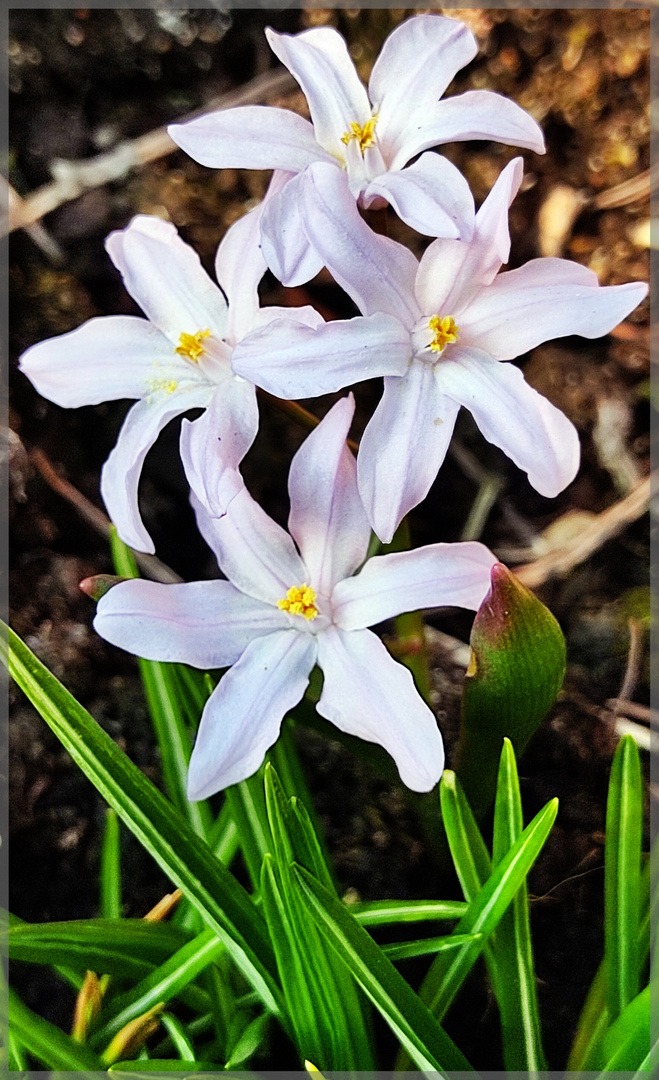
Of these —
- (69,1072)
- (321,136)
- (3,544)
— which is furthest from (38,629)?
(321,136)

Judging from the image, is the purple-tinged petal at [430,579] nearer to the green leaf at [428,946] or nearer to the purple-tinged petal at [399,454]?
the purple-tinged petal at [399,454]

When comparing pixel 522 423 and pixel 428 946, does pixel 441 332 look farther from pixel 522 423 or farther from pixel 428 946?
pixel 428 946

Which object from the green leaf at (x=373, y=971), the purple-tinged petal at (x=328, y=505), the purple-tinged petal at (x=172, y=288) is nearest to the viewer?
the green leaf at (x=373, y=971)

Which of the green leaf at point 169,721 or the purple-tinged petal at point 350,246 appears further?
the green leaf at point 169,721

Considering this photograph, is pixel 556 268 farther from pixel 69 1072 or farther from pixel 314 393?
pixel 69 1072

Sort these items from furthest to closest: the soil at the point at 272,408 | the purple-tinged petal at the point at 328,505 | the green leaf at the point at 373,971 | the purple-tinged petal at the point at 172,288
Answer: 1. the soil at the point at 272,408
2. the purple-tinged petal at the point at 172,288
3. the purple-tinged petal at the point at 328,505
4. the green leaf at the point at 373,971

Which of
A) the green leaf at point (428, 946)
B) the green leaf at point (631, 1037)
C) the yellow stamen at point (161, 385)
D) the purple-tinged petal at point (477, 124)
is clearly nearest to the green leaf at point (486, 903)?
the green leaf at point (428, 946)

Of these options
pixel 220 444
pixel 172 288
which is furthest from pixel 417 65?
pixel 220 444
